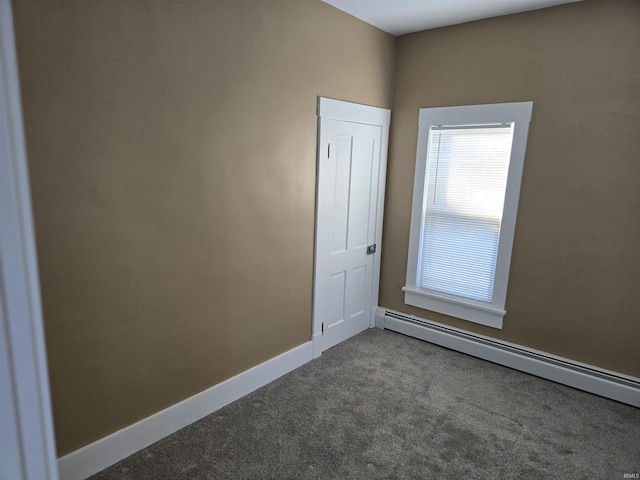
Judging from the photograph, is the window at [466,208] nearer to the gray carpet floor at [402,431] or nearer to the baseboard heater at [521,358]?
the baseboard heater at [521,358]

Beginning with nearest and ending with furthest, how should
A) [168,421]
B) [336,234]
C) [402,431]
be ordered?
1. [168,421]
2. [402,431]
3. [336,234]

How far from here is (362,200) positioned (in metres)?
3.61

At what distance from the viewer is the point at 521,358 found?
326 centimetres

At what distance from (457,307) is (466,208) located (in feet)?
2.83

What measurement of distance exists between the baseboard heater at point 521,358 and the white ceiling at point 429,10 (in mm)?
2523

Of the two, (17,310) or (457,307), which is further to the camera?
(457,307)

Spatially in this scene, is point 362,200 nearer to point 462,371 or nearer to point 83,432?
point 462,371

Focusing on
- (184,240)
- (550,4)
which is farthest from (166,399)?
(550,4)

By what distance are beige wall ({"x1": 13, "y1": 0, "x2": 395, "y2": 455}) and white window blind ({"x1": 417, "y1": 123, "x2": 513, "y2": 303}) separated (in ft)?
3.64

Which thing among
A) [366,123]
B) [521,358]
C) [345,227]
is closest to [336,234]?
[345,227]

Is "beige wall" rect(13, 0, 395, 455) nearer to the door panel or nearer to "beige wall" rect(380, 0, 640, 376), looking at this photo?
the door panel

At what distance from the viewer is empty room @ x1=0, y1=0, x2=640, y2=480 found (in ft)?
→ 6.47

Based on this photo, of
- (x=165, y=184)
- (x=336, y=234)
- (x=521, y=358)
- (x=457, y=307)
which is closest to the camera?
(x=165, y=184)

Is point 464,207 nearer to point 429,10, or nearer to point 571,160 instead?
point 571,160
